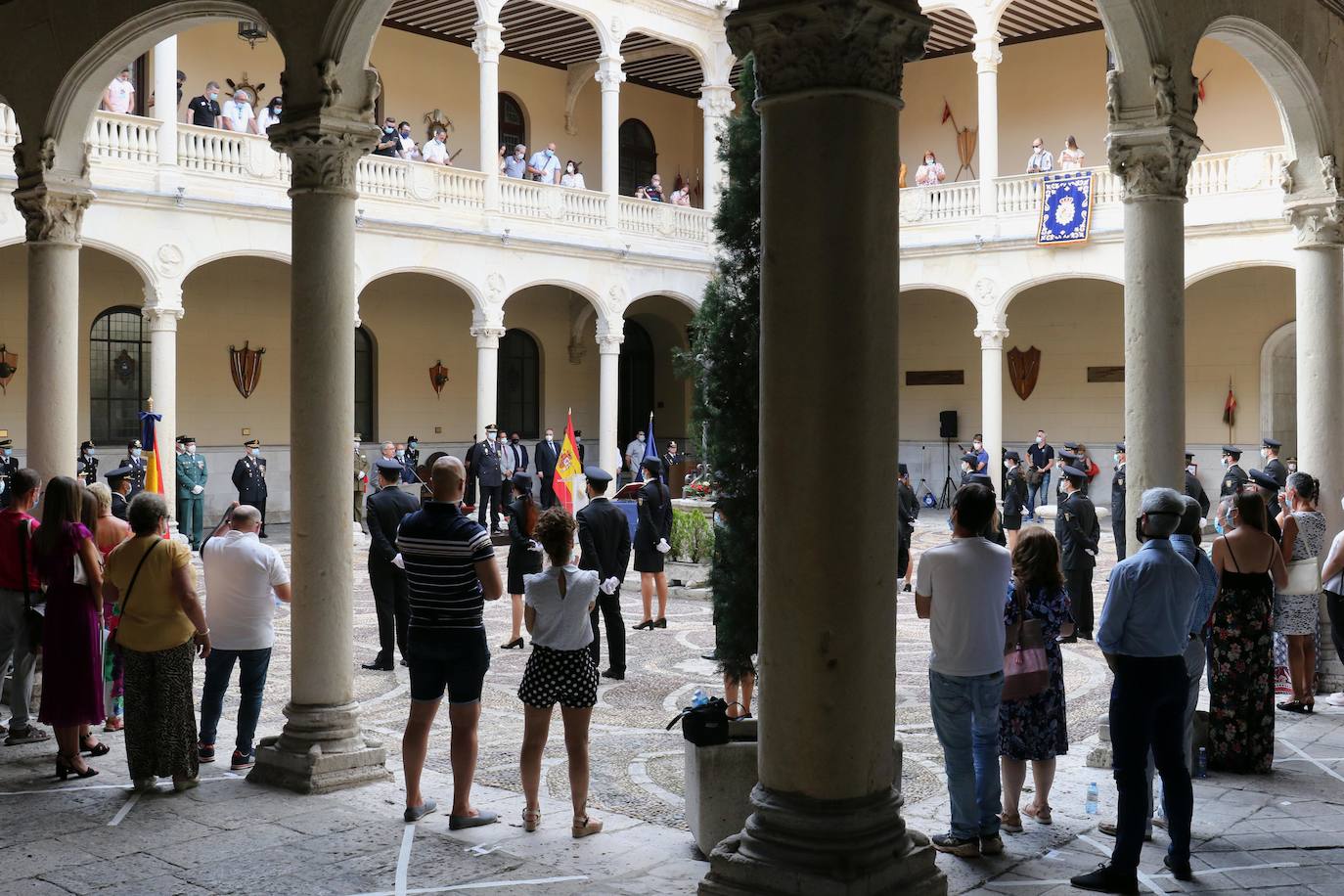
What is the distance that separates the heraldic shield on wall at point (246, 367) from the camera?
21141mm

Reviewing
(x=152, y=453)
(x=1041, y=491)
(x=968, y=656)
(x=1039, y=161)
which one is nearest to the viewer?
(x=968, y=656)

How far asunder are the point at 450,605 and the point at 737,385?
5.03 feet

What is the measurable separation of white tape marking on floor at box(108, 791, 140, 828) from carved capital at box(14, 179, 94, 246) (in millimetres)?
4150

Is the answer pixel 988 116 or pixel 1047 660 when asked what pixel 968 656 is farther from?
pixel 988 116

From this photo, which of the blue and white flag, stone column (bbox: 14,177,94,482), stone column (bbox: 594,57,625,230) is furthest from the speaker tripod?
A: stone column (bbox: 14,177,94,482)

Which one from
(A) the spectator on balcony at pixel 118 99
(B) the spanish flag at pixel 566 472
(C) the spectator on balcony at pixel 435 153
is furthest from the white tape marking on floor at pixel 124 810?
(C) the spectator on balcony at pixel 435 153

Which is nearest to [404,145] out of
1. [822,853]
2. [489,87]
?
[489,87]

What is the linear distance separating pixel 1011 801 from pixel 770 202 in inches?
117

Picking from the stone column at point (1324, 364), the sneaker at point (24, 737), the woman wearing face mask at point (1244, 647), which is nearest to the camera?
the woman wearing face mask at point (1244, 647)

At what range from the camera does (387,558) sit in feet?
29.5

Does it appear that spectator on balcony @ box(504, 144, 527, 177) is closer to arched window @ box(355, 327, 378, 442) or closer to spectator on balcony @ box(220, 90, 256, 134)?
arched window @ box(355, 327, 378, 442)

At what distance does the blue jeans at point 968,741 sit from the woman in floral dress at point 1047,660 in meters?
0.29

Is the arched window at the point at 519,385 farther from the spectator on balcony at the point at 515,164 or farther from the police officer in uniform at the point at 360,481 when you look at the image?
the police officer in uniform at the point at 360,481

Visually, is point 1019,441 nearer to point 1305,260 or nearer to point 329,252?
point 1305,260
